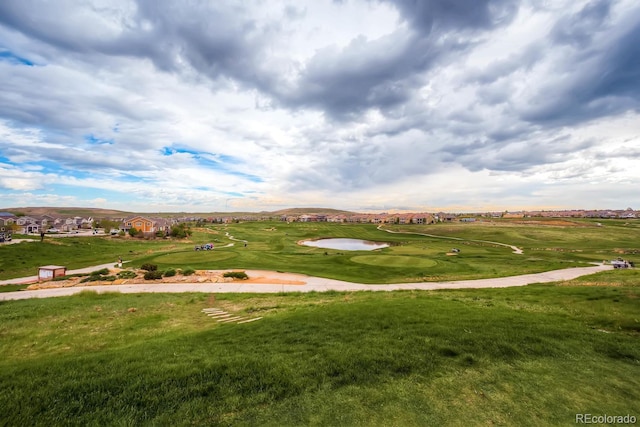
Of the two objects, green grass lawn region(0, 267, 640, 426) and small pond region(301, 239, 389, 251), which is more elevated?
green grass lawn region(0, 267, 640, 426)

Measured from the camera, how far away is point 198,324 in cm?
1409

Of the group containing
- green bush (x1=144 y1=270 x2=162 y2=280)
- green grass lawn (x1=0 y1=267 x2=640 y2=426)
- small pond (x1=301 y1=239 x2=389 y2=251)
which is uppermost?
green grass lawn (x1=0 y1=267 x2=640 y2=426)

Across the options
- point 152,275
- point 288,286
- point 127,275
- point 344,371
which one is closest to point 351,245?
point 288,286

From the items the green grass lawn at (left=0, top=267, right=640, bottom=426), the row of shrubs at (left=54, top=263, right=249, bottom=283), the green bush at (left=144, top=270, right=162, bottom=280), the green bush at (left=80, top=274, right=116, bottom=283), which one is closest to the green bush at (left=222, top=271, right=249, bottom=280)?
the row of shrubs at (left=54, top=263, right=249, bottom=283)

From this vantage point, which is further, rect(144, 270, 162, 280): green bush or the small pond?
the small pond

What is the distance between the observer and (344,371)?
704 centimetres

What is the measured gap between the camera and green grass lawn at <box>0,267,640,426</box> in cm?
542

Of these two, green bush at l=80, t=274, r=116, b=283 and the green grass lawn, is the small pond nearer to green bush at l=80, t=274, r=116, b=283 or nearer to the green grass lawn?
green bush at l=80, t=274, r=116, b=283

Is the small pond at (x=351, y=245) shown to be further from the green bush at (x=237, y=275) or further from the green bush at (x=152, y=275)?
the green bush at (x=152, y=275)

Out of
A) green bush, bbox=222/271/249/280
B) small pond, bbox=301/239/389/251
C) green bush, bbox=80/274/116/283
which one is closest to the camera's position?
green bush, bbox=80/274/116/283

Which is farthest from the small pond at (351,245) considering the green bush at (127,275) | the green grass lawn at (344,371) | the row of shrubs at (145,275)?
the green grass lawn at (344,371)

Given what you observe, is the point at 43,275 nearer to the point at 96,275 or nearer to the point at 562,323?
the point at 96,275

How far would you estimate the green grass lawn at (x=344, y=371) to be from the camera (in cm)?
542

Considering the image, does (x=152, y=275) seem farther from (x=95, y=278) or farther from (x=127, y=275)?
(x=95, y=278)
